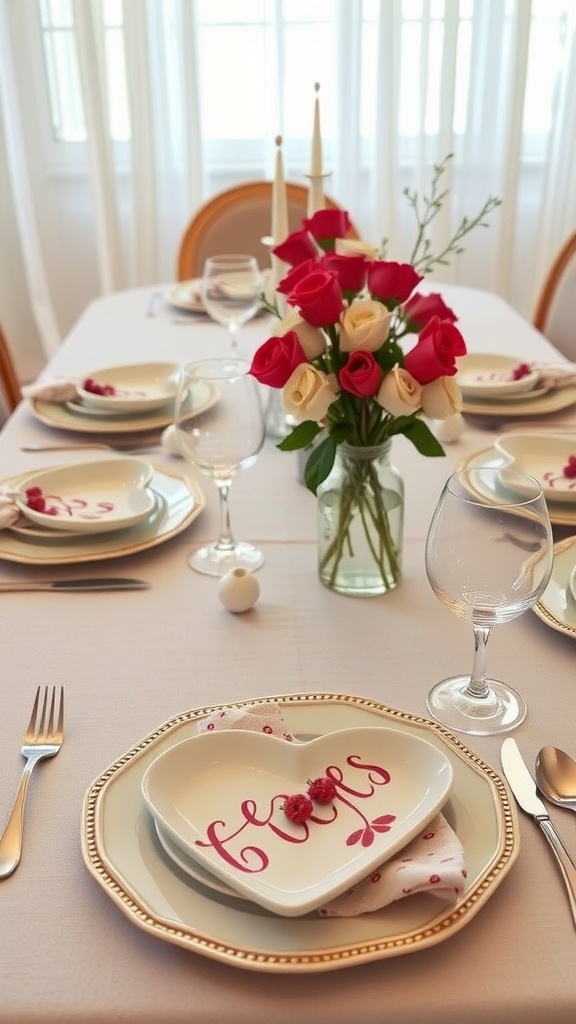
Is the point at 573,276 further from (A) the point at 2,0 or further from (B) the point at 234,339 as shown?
(A) the point at 2,0

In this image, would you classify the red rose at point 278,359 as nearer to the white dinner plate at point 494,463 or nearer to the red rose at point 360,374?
the red rose at point 360,374

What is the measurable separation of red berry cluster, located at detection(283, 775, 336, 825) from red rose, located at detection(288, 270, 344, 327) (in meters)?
0.39

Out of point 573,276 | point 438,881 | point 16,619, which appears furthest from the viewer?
point 573,276

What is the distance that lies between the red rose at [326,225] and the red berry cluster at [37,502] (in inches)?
16.5

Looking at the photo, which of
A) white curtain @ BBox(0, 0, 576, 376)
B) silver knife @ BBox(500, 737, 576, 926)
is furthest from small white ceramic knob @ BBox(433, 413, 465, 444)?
white curtain @ BBox(0, 0, 576, 376)

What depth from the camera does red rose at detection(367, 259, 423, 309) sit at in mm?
842

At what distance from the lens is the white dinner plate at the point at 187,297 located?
6.16 feet

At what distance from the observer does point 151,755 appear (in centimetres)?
69

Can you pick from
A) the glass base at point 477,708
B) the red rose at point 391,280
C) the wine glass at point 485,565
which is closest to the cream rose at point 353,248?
the red rose at point 391,280

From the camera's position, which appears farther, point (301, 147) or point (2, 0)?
point (301, 147)

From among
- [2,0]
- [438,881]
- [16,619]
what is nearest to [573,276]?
[16,619]

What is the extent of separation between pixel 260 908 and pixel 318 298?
0.48 m

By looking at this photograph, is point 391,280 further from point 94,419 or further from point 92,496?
point 94,419

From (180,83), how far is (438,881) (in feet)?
9.25
